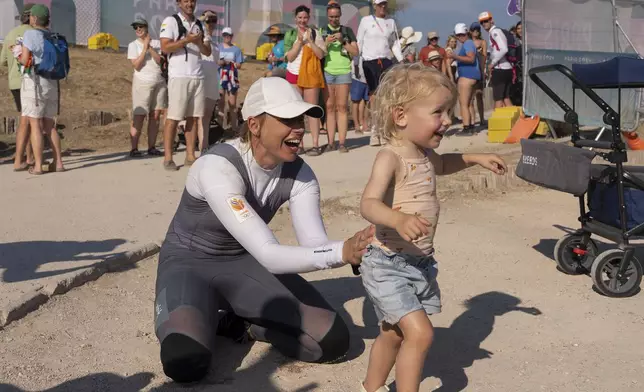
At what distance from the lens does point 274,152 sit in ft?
13.5

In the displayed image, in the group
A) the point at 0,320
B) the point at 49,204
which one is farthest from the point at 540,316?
the point at 49,204

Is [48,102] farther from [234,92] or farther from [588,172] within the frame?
[588,172]

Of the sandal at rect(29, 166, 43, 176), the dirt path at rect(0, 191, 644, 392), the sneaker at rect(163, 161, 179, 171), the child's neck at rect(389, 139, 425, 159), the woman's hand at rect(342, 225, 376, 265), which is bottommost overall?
the dirt path at rect(0, 191, 644, 392)

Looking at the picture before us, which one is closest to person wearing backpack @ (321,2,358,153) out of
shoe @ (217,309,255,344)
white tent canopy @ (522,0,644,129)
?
white tent canopy @ (522,0,644,129)

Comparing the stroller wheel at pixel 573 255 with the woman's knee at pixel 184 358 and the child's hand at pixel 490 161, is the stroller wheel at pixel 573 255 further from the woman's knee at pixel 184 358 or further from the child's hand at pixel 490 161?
the woman's knee at pixel 184 358

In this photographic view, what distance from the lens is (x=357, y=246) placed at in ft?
11.1

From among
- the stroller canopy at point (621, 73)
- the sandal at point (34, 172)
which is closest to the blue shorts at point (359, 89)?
the sandal at point (34, 172)

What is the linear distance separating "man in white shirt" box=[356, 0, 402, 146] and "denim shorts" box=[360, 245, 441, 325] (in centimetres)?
815

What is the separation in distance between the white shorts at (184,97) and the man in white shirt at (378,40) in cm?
298

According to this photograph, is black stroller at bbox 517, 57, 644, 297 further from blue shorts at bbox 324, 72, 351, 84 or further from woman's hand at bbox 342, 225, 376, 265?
blue shorts at bbox 324, 72, 351, 84

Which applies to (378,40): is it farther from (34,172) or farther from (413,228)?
(413,228)

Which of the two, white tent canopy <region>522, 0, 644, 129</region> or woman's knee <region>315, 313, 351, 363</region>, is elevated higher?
white tent canopy <region>522, 0, 644, 129</region>

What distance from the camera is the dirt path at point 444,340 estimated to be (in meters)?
4.12

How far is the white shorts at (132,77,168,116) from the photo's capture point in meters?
10.8
